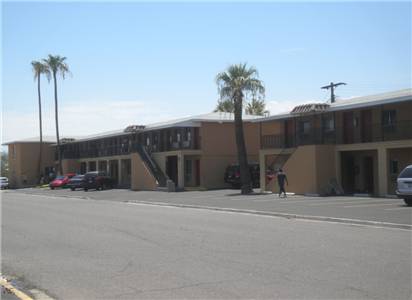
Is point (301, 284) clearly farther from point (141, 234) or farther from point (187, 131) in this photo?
point (187, 131)

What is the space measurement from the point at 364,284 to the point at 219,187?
119 feet

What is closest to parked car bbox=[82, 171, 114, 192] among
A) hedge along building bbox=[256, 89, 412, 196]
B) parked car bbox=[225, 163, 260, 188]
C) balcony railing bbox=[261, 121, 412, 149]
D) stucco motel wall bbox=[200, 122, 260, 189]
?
stucco motel wall bbox=[200, 122, 260, 189]

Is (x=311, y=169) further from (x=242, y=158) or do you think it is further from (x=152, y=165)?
(x=152, y=165)

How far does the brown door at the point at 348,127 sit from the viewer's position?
33.4 metres

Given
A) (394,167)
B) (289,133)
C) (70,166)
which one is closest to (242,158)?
(289,133)

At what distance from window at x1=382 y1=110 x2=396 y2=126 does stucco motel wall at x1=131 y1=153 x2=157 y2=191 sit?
2021 centimetres

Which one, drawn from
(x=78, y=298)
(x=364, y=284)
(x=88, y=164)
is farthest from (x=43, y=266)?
(x=88, y=164)

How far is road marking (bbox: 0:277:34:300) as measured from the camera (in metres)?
7.81

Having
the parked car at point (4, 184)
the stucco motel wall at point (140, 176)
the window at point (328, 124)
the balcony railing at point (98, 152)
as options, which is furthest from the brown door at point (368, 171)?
the parked car at point (4, 184)

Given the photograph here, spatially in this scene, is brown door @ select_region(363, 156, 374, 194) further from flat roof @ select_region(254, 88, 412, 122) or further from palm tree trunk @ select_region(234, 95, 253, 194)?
palm tree trunk @ select_region(234, 95, 253, 194)

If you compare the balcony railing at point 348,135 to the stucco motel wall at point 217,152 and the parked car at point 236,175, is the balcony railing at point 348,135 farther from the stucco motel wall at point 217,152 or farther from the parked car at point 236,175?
the stucco motel wall at point 217,152

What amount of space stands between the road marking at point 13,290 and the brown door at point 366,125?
1046 inches

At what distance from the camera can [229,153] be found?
150 ft

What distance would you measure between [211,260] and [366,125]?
79.9 feet
